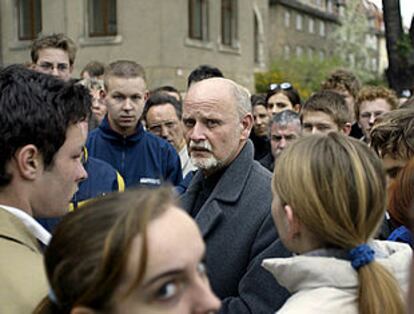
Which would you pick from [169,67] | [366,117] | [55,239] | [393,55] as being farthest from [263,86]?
[55,239]

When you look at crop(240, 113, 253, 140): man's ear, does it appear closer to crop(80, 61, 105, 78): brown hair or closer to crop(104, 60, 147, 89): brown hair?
crop(104, 60, 147, 89): brown hair

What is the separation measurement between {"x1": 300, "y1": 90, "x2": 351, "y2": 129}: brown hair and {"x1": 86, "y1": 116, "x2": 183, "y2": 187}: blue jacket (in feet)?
4.01

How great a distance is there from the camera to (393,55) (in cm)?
1192

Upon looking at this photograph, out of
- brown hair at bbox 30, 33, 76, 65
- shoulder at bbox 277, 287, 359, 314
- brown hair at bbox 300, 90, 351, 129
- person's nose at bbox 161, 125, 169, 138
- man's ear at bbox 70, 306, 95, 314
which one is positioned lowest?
shoulder at bbox 277, 287, 359, 314

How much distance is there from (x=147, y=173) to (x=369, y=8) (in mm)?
67877

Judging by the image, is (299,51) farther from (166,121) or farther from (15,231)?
(15,231)

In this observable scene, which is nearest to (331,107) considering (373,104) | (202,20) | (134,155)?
(373,104)

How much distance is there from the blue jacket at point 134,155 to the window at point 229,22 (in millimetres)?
20091

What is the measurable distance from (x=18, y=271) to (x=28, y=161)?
0.44 metres

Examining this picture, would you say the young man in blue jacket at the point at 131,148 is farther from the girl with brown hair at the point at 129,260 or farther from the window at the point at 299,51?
the window at the point at 299,51

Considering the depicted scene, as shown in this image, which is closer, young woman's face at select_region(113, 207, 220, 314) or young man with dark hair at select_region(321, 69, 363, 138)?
young woman's face at select_region(113, 207, 220, 314)

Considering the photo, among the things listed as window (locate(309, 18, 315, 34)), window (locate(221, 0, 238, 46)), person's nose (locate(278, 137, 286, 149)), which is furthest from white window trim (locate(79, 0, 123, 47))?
window (locate(309, 18, 315, 34))

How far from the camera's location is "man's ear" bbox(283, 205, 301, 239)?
2.32 meters

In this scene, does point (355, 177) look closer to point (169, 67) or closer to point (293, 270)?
point (293, 270)
